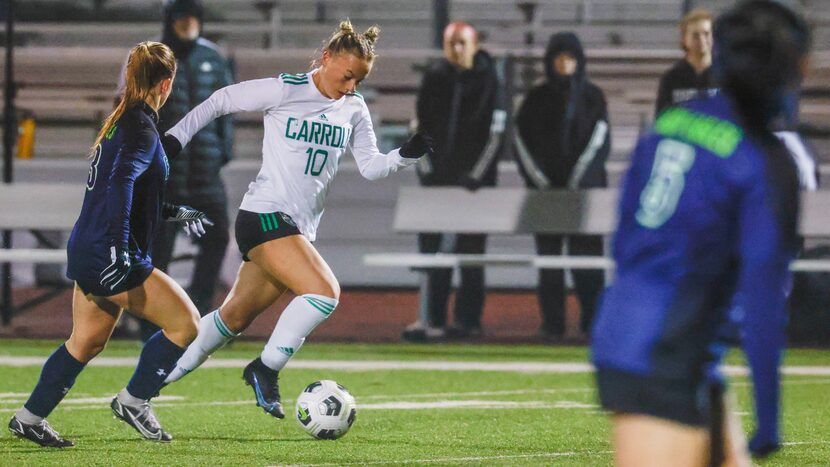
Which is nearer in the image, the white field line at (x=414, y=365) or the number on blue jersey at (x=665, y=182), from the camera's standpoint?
the number on blue jersey at (x=665, y=182)

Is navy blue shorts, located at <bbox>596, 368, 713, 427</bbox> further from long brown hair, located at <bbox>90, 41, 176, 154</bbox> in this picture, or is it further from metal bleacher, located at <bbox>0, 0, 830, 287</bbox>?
metal bleacher, located at <bbox>0, 0, 830, 287</bbox>

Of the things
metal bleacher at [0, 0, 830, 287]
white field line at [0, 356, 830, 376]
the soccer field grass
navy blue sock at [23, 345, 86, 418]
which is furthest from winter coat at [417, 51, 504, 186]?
navy blue sock at [23, 345, 86, 418]

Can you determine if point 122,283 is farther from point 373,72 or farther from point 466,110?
point 373,72

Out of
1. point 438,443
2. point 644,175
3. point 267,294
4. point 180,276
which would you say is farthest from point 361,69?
point 180,276

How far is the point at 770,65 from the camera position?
9.84ft

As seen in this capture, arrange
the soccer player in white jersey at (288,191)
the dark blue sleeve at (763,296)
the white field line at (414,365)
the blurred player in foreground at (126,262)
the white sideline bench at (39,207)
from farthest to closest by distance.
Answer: the white sideline bench at (39,207) → the white field line at (414,365) → the soccer player in white jersey at (288,191) → the blurred player in foreground at (126,262) → the dark blue sleeve at (763,296)

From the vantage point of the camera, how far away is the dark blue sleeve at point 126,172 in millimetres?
6145

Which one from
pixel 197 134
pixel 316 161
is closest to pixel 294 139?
pixel 316 161

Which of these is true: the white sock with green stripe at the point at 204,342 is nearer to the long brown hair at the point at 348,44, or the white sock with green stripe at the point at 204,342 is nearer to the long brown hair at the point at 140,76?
the long brown hair at the point at 140,76

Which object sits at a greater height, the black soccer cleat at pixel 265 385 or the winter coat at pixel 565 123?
the winter coat at pixel 565 123

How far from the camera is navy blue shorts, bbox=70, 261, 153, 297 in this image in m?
6.19

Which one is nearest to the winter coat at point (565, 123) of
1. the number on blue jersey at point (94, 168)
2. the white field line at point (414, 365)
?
→ the white field line at point (414, 365)

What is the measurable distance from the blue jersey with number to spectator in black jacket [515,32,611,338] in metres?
6.21

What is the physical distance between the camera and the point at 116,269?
6.16 meters
